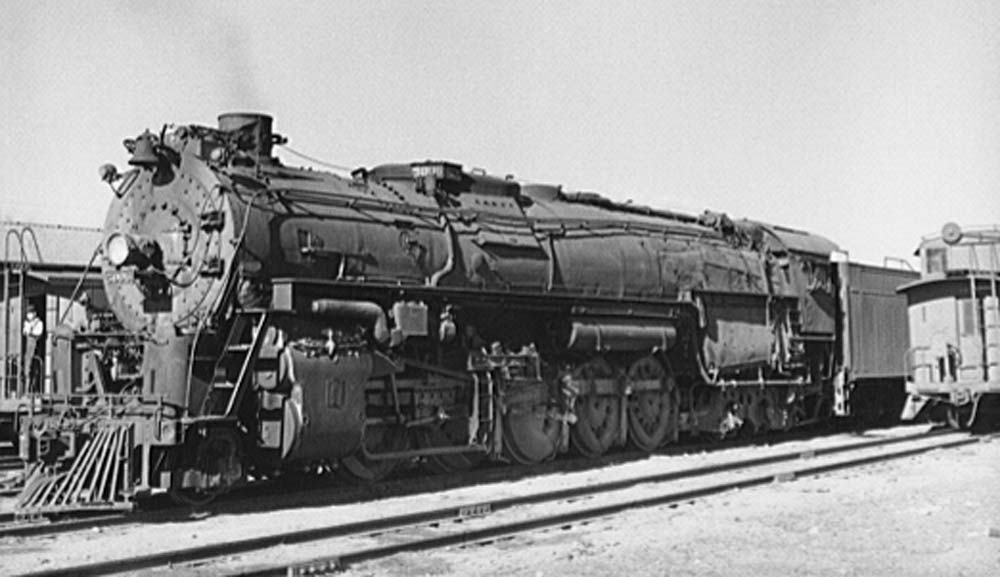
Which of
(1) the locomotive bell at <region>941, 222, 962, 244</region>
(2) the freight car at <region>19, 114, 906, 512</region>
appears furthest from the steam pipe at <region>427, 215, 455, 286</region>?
(1) the locomotive bell at <region>941, 222, 962, 244</region>

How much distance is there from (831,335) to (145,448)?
14.5 meters

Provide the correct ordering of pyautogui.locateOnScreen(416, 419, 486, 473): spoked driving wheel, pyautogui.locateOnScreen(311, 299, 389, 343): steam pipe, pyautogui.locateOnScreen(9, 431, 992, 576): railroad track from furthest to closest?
pyautogui.locateOnScreen(416, 419, 486, 473): spoked driving wheel, pyautogui.locateOnScreen(311, 299, 389, 343): steam pipe, pyautogui.locateOnScreen(9, 431, 992, 576): railroad track

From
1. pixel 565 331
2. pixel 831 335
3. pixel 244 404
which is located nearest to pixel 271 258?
pixel 244 404

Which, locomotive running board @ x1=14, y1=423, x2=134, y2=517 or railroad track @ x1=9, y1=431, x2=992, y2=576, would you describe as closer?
railroad track @ x1=9, y1=431, x2=992, y2=576

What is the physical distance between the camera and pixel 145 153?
12.5 metres

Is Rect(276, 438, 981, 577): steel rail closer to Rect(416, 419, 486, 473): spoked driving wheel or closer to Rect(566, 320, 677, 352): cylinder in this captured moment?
Rect(566, 320, 677, 352): cylinder

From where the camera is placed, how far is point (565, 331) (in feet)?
50.7

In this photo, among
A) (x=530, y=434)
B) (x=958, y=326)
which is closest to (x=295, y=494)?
(x=530, y=434)

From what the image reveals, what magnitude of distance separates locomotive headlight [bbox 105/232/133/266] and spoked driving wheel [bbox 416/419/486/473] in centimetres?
405

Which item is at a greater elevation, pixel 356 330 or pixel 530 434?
pixel 356 330

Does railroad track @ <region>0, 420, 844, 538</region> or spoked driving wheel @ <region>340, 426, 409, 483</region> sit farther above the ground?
spoked driving wheel @ <region>340, 426, 409, 483</region>

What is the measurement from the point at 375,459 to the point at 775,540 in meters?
5.04

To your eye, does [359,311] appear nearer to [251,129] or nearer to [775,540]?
[251,129]

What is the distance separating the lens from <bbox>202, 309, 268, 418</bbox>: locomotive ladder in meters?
11.6
